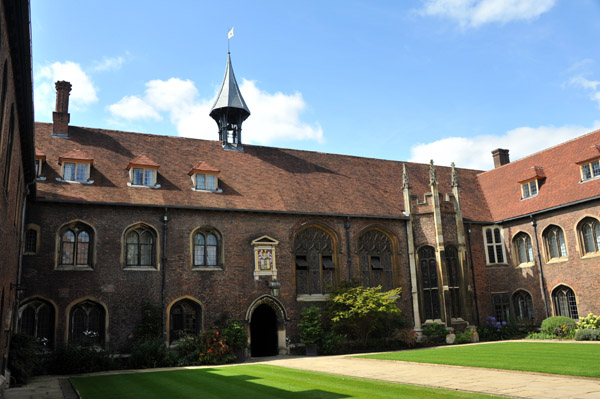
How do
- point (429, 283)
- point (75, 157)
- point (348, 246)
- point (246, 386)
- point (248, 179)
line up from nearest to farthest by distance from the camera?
point (246, 386) < point (75, 157) < point (348, 246) < point (248, 179) < point (429, 283)

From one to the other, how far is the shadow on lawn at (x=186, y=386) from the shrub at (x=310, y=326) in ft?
23.2

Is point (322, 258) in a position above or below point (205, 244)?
below

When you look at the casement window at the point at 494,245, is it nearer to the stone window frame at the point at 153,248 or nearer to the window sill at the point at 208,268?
the window sill at the point at 208,268

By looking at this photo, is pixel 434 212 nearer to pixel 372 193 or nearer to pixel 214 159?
pixel 372 193

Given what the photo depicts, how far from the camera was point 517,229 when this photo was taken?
29.0 metres

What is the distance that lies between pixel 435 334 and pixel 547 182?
10582 millimetres

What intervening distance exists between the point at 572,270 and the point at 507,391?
18.1 m

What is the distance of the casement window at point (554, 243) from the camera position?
86.8ft

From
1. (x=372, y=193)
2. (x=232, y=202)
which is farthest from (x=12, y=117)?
(x=372, y=193)

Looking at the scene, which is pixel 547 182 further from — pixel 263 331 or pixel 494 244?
pixel 263 331

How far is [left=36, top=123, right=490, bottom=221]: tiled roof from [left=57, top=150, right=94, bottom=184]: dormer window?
1.13ft

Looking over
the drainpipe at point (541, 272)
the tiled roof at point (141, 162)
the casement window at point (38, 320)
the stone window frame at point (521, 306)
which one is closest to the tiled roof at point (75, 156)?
the tiled roof at point (141, 162)

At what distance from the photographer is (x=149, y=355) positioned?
20.3 m

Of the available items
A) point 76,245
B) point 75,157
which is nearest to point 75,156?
point 75,157
